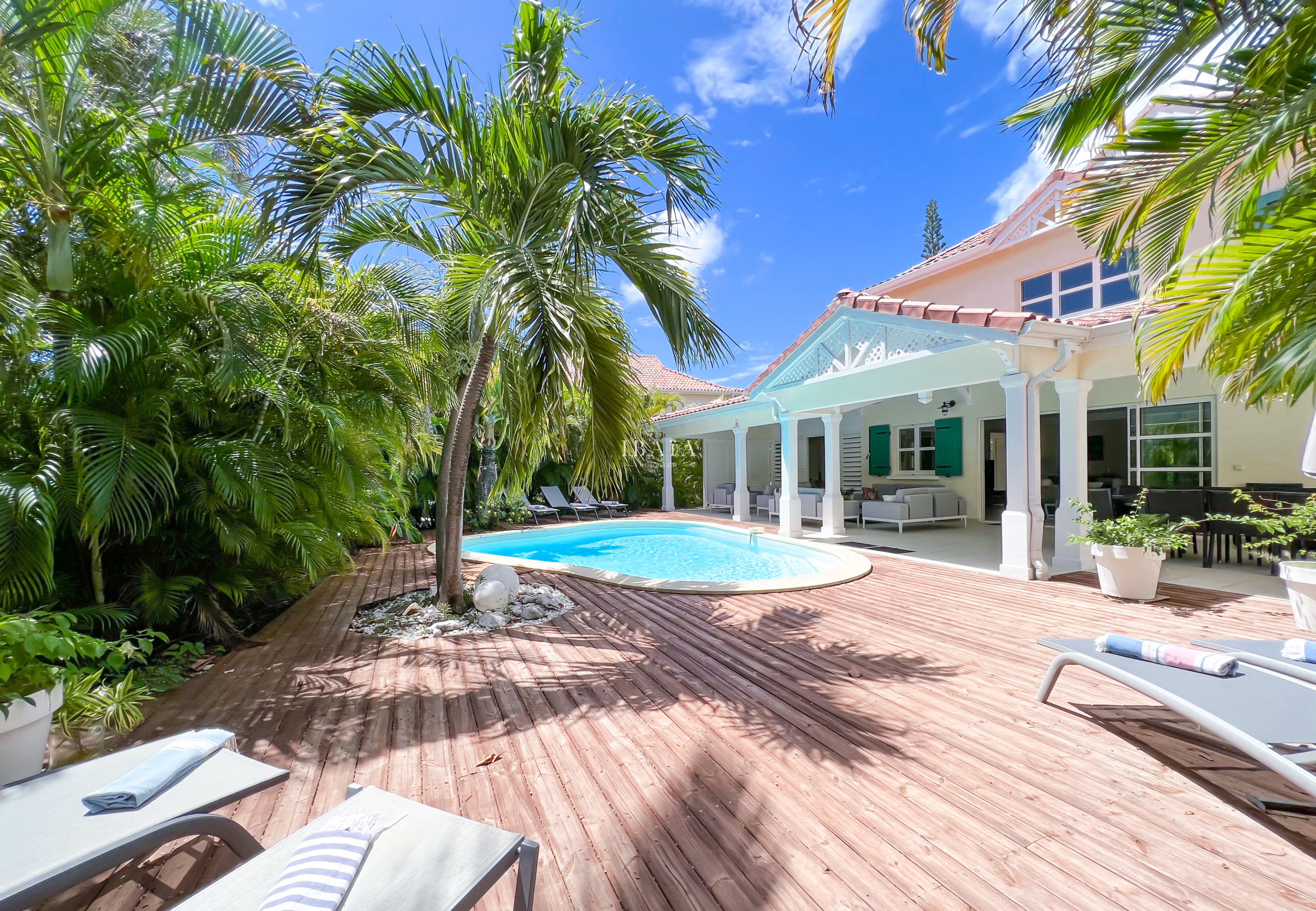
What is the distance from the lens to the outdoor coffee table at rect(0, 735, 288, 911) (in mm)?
1500

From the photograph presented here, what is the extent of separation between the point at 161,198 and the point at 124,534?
2.48m

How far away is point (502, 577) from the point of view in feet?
19.5

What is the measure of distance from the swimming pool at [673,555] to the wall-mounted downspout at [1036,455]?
2.00m

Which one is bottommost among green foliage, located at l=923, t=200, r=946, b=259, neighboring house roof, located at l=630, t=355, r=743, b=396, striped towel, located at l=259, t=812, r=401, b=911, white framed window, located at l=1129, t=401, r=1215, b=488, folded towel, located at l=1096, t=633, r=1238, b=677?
striped towel, located at l=259, t=812, r=401, b=911

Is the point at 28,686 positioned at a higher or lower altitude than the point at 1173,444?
lower

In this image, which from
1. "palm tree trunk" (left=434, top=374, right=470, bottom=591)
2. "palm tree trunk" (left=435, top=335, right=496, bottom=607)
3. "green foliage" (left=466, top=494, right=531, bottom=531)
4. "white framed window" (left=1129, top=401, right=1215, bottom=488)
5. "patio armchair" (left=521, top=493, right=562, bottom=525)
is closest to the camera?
"palm tree trunk" (left=435, top=335, right=496, bottom=607)

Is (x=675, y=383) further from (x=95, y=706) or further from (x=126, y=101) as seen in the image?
(x=95, y=706)

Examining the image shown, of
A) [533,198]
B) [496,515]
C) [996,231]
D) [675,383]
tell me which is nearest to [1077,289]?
[996,231]

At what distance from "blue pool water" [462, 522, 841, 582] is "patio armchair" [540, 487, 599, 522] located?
1171mm

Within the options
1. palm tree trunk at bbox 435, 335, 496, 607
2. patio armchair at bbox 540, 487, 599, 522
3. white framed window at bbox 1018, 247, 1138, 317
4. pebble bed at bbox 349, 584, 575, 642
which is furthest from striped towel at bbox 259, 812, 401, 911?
patio armchair at bbox 540, 487, 599, 522

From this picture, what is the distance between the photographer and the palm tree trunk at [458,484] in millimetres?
5184

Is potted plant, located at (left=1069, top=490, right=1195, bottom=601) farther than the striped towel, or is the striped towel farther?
potted plant, located at (left=1069, top=490, right=1195, bottom=601)

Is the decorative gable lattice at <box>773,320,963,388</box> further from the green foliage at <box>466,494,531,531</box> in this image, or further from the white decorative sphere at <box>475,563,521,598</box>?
the green foliage at <box>466,494,531,531</box>

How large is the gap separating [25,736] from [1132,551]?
8291 millimetres
